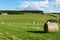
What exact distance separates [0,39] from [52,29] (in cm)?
724

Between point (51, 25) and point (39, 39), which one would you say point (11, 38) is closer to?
point (39, 39)

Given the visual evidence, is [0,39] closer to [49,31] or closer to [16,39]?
[16,39]

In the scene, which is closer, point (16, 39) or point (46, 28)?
point (16, 39)

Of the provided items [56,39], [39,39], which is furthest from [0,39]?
[56,39]

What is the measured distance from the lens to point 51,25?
2427 centimetres

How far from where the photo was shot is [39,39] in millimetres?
19453

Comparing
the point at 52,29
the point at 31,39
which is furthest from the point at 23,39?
the point at 52,29

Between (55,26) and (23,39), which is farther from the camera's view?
(55,26)

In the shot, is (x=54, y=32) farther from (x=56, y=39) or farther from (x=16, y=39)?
(x=16, y=39)

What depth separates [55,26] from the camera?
24141mm

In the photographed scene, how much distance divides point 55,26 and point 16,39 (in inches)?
260

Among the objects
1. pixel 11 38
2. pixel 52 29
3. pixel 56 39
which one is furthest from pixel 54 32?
pixel 11 38

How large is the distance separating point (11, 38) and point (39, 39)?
2554 millimetres

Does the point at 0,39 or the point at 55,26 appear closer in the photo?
the point at 0,39
